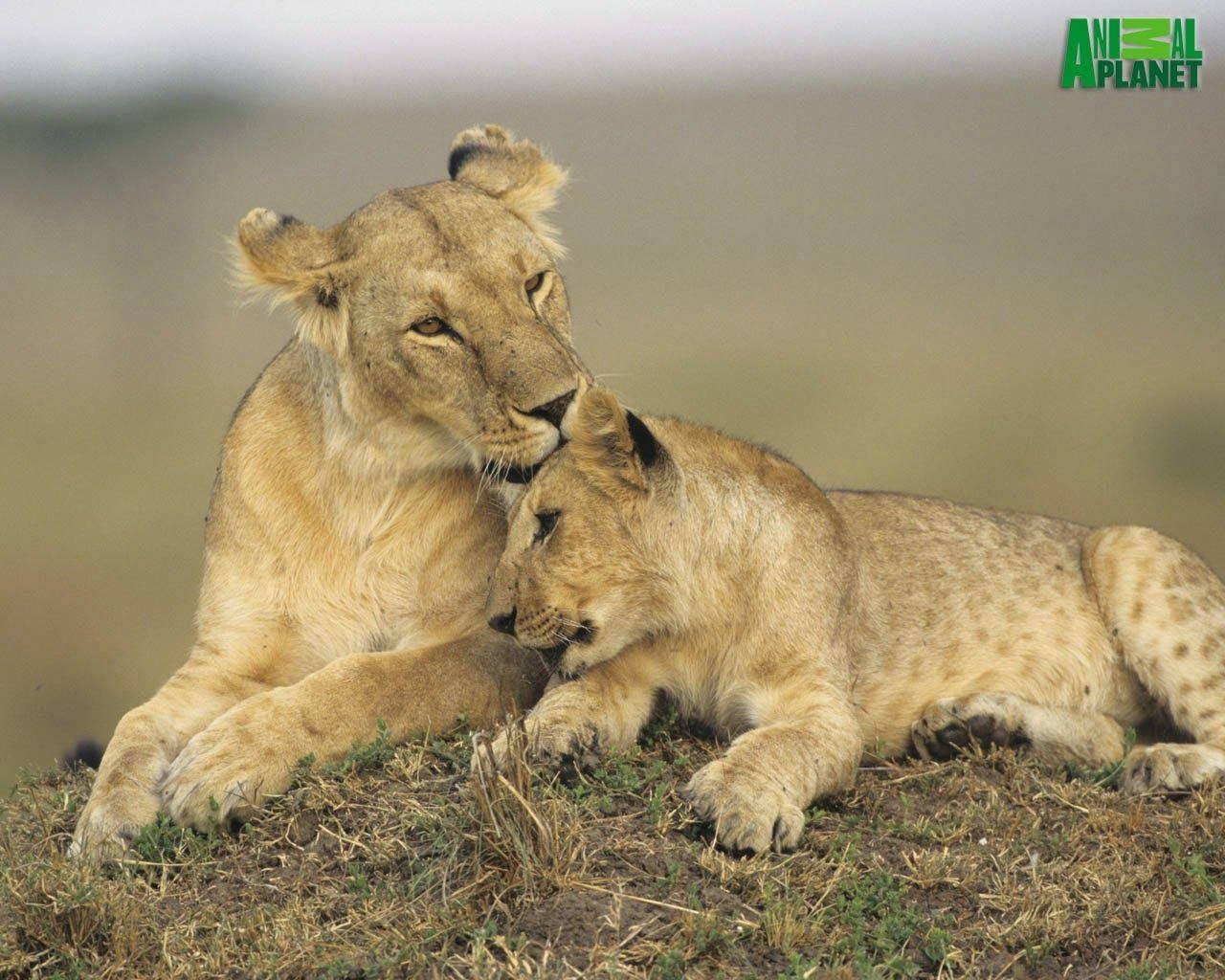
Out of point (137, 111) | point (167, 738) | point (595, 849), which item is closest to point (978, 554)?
point (595, 849)

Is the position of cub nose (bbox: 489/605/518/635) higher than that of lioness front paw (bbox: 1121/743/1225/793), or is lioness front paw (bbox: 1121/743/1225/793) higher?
cub nose (bbox: 489/605/518/635)

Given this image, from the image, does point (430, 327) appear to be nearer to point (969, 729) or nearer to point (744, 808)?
point (744, 808)

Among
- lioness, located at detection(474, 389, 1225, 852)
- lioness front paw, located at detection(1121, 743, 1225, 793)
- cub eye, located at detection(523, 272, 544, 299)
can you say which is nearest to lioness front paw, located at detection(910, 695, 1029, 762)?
lioness, located at detection(474, 389, 1225, 852)

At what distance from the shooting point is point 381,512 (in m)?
5.77

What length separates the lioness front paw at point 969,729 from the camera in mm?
5426

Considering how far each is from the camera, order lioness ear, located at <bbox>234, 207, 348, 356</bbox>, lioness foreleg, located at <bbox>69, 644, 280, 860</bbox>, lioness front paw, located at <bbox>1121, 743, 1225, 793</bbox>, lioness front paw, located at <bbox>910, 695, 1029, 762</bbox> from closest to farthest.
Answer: lioness foreleg, located at <bbox>69, 644, 280, 860</bbox>, lioness front paw, located at <bbox>1121, 743, 1225, 793</bbox>, lioness front paw, located at <bbox>910, 695, 1029, 762</bbox>, lioness ear, located at <bbox>234, 207, 348, 356</bbox>

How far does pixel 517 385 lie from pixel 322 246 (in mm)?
1062

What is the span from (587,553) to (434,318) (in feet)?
3.49

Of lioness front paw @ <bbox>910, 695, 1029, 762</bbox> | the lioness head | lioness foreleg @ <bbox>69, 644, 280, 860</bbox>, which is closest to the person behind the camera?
lioness foreleg @ <bbox>69, 644, 280, 860</bbox>

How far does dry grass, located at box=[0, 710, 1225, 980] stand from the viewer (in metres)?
3.92

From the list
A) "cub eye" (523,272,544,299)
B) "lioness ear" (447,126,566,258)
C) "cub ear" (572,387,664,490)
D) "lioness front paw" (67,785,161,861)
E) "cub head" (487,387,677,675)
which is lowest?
"lioness front paw" (67,785,161,861)

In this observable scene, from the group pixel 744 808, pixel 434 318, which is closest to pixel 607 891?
pixel 744 808

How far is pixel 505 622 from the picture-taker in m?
5.11

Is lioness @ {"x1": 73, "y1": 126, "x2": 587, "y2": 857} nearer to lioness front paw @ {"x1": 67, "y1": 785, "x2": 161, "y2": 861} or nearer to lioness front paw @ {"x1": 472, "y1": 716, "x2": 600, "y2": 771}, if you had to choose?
lioness front paw @ {"x1": 67, "y1": 785, "x2": 161, "y2": 861}
